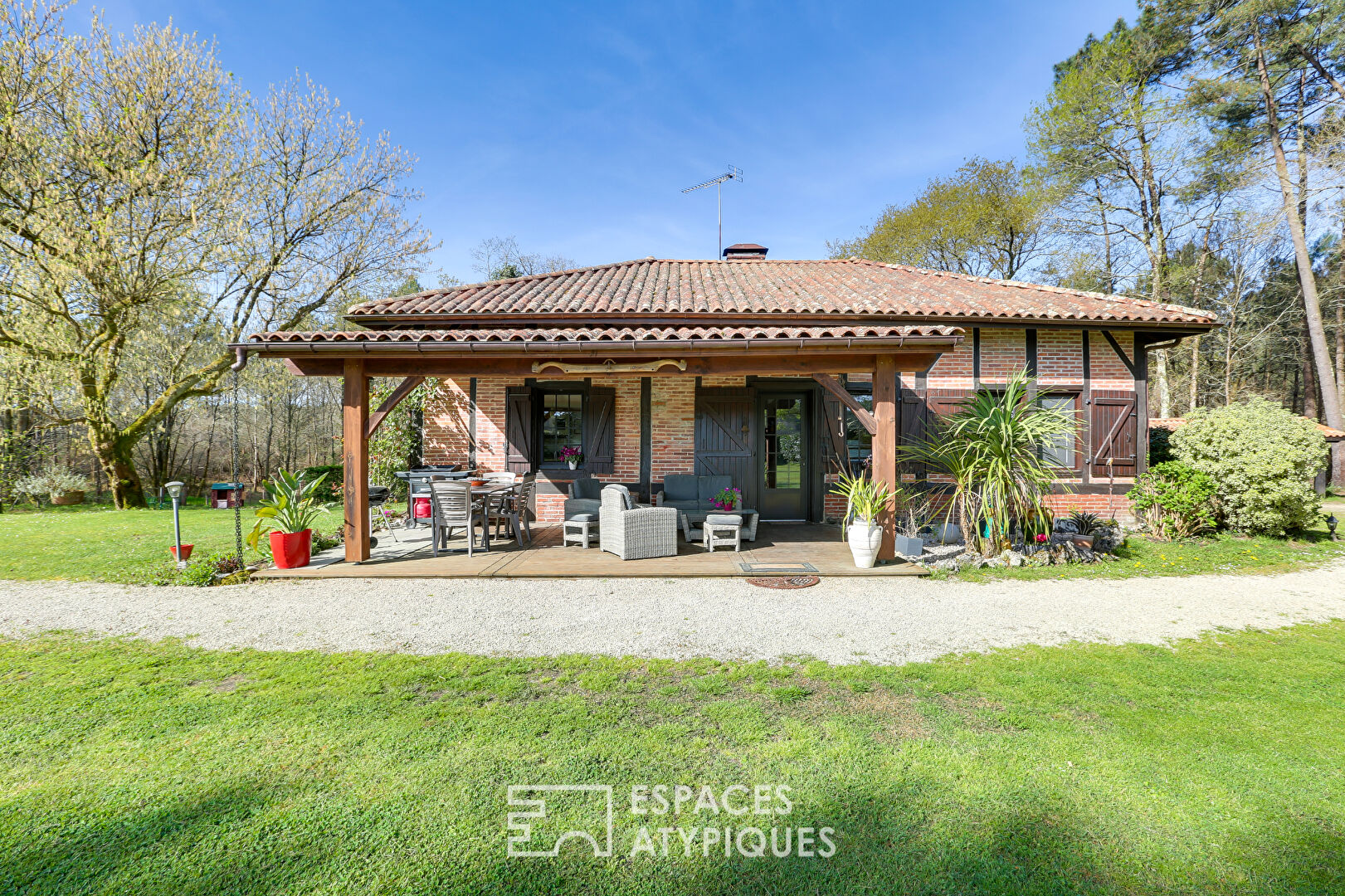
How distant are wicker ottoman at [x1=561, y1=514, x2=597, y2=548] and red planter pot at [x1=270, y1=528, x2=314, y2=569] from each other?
2.79 m

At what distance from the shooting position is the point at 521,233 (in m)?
24.2

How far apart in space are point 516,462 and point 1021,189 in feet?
60.3

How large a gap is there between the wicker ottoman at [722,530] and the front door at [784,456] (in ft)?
7.31

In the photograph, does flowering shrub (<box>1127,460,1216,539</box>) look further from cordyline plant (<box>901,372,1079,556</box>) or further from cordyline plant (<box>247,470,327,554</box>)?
cordyline plant (<box>247,470,327,554</box>)

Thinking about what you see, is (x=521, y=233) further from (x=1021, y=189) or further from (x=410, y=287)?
(x=1021, y=189)

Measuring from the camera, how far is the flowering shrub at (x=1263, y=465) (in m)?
6.85

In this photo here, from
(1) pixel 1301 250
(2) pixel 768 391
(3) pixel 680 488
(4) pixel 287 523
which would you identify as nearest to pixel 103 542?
(4) pixel 287 523

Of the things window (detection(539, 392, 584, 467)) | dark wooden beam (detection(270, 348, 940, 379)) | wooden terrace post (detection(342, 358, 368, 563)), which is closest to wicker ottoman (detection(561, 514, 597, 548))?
dark wooden beam (detection(270, 348, 940, 379))

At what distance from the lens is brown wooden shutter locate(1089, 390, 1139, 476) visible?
855 centimetres

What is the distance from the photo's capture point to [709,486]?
8.21m

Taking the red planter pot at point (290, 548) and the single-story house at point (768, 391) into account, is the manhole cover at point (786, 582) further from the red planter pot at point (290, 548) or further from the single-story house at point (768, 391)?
the red planter pot at point (290, 548)

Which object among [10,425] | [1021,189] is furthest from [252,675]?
[1021,189]

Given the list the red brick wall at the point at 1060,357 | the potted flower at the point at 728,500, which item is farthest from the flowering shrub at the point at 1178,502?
the potted flower at the point at 728,500

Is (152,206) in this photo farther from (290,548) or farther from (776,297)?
(776,297)
